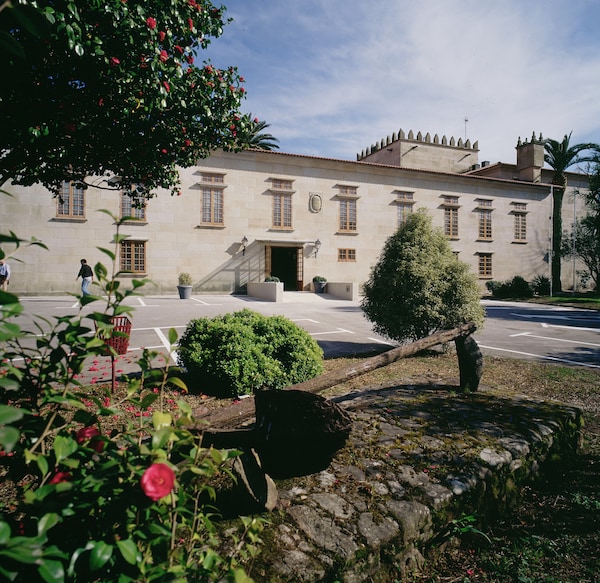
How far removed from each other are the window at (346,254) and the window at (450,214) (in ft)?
27.6

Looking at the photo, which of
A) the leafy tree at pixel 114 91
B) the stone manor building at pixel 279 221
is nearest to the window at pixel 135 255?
the stone manor building at pixel 279 221

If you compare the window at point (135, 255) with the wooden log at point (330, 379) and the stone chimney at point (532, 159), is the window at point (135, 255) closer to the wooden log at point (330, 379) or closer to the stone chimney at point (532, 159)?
the wooden log at point (330, 379)

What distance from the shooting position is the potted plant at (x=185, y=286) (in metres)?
21.6

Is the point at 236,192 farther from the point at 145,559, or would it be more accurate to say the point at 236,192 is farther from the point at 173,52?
the point at 145,559

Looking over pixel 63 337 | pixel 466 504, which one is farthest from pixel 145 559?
pixel 466 504

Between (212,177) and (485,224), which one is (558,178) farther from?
(212,177)

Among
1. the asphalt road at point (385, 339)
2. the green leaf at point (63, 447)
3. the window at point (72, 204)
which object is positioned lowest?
the asphalt road at point (385, 339)

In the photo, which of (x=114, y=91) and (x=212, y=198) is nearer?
(x=114, y=91)

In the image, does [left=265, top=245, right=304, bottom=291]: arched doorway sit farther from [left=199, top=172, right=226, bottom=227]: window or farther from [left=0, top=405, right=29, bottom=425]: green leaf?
[left=0, top=405, right=29, bottom=425]: green leaf

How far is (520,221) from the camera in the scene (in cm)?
3312

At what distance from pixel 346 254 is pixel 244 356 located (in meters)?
23.0

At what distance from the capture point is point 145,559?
3.31ft

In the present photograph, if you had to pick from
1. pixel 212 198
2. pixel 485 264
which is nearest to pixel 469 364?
pixel 212 198

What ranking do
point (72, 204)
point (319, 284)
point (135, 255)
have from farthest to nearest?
point (319, 284) < point (135, 255) < point (72, 204)
